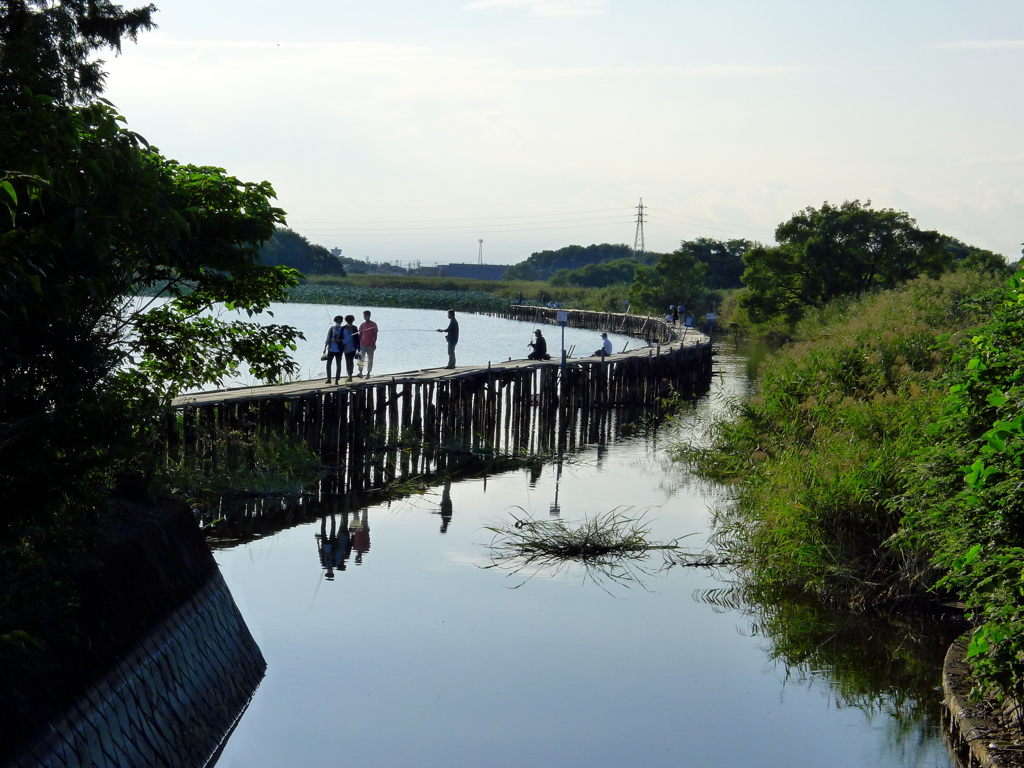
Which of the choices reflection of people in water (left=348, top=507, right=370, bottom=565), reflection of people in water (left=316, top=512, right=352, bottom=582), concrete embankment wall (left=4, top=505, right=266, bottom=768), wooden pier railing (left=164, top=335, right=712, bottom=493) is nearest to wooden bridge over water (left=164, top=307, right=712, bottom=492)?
wooden pier railing (left=164, top=335, right=712, bottom=493)

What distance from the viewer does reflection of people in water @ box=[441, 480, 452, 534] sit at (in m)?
15.4

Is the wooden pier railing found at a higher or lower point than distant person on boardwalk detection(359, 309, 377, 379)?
lower

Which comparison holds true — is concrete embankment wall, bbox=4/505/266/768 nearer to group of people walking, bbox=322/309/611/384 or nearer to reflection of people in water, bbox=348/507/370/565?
reflection of people in water, bbox=348/507/370/565

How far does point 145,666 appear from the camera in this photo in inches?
261

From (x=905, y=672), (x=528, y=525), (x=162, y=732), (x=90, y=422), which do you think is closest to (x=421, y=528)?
(x=528, y=525)

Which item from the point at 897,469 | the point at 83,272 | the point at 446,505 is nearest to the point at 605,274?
the point at 446,505

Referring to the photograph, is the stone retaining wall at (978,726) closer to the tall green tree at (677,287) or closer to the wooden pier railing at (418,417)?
the wooden pier railing at (418,417)

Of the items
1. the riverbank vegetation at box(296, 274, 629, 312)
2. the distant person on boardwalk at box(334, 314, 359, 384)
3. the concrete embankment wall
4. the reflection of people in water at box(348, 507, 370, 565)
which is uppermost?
the distant person on boardwalk at box(334, 314, 359, 384)

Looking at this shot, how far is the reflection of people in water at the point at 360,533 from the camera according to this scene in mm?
13689

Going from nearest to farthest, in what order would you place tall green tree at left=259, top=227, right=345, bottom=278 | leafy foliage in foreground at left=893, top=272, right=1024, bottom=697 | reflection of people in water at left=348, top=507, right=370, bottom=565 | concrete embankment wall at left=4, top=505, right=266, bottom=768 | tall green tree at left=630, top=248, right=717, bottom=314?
1. concrete embankment wall at left=4, top=505, right=266, bottom=768
2. leafy foliage in foreground at left=893, top=272, right=1024, bottom=697
3. reflection of people in water at left=348, top=507, right=370, bottom=565
4. tall green tree at left=630, top=248, right=717, bottom=314
5. tall green tree at left=259, top=227, right=345, bottom=278

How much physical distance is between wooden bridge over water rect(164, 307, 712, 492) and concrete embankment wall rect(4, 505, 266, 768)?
6.47 metres

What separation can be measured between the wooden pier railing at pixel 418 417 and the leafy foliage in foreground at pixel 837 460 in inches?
207

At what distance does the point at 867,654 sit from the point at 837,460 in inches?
97.3

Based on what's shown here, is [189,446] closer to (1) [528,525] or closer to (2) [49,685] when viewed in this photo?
(1) [528,525]
